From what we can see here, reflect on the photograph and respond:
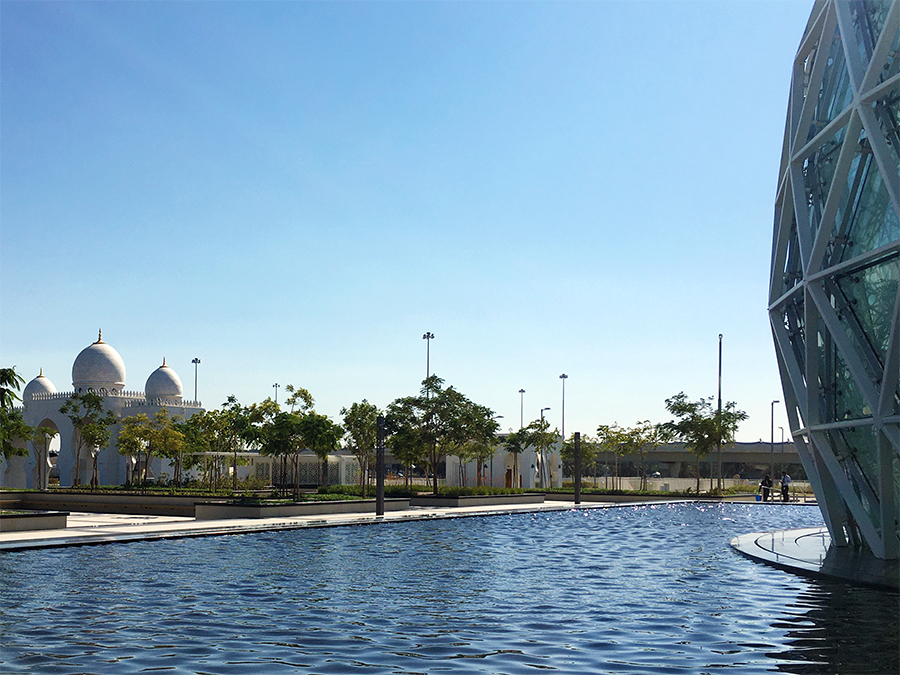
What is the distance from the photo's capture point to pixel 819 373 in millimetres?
20797

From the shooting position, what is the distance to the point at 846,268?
713 inches

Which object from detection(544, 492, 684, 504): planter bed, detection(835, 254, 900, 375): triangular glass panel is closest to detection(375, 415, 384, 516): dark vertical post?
detection(835, 254, 900, 375): triangular glass panel

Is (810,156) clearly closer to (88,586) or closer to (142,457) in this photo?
(88,586)

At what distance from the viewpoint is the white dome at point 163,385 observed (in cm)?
7975

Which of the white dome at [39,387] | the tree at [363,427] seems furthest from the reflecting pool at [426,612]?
the white dome at [39,387]

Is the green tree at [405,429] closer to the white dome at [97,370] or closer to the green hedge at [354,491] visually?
the green hedge at [354,491]

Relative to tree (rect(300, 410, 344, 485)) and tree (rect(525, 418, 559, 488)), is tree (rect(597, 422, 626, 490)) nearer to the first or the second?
tree (rect(525, 418, 559, 488))

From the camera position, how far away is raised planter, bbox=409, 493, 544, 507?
141 feet

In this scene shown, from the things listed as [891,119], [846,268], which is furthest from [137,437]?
[891,119]

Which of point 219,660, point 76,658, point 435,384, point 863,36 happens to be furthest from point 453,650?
point 435,384

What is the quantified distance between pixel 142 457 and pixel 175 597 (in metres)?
58.4

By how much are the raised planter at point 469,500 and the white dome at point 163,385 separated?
42.3m

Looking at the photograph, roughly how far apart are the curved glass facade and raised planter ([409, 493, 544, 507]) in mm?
22507

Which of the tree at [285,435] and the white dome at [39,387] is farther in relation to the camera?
the white dome at [39,387]
